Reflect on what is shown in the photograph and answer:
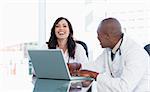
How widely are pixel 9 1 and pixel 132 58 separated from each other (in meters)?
3.73

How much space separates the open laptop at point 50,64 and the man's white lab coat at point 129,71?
29 centimetres

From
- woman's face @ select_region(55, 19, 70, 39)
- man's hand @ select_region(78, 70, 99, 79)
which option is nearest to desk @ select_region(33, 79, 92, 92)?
man's hand @ select_region(78, 70, 99, 79)

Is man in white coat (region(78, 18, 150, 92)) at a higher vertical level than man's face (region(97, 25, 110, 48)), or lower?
lower

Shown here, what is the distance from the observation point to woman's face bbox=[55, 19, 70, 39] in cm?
337

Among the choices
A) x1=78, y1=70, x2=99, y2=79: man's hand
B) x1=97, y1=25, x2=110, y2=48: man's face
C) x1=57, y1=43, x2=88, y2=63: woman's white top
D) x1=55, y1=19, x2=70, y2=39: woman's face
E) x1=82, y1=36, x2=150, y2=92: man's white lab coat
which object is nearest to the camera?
x1=82, y1=36, x2=150, y2=92: man's white lab coat

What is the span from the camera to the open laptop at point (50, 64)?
2.09m

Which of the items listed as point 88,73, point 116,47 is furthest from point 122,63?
Result: point 88,73

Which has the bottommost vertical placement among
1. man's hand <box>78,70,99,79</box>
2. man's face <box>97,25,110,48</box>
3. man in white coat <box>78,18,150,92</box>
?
man's hand <box>78,70,99,79</box>

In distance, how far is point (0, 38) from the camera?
5.07m

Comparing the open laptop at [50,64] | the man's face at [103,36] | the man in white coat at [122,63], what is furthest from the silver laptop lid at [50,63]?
the man's face at [103,36]

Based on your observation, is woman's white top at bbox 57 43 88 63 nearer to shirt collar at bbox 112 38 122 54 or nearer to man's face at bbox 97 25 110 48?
shirt collar at bbox 112 38 122 54

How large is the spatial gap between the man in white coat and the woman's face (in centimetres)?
132

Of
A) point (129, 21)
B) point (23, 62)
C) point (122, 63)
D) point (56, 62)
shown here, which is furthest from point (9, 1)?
point (122, 63)

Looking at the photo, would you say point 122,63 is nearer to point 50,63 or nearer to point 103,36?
point 103,36
